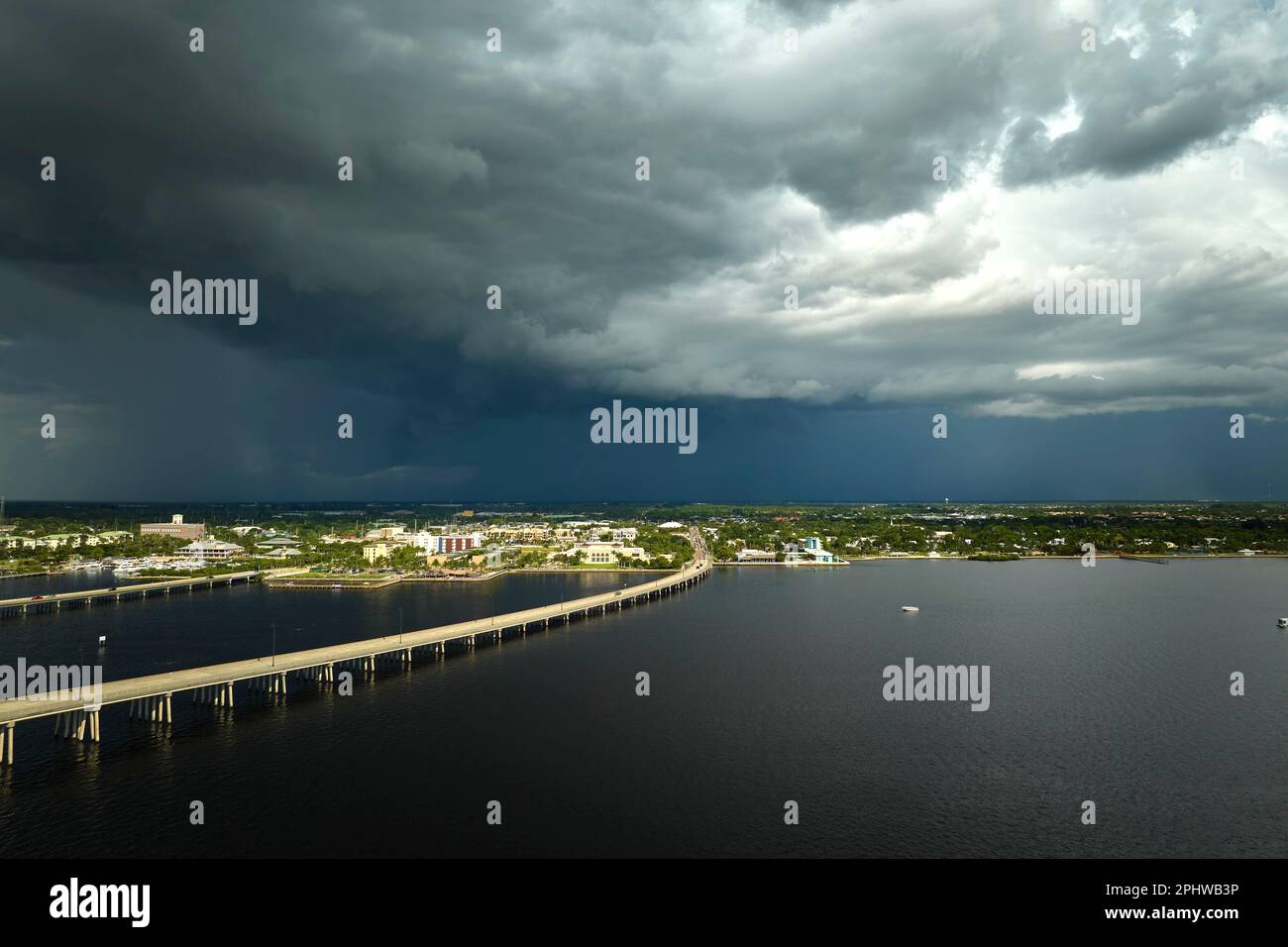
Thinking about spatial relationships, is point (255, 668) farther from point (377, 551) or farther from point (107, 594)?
point (377, 551)

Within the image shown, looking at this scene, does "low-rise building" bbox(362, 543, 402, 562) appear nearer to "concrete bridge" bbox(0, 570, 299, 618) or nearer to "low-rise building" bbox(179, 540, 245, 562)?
"concrete bridge" bbox(0, 570, 299, 618)

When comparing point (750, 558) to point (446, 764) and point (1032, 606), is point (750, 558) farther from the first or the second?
point (446, 764)

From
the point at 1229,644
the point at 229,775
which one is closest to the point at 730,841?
the point at 229,775

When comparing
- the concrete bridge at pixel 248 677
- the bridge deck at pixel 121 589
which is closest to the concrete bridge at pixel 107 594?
the bridge deck at pixel 121 589

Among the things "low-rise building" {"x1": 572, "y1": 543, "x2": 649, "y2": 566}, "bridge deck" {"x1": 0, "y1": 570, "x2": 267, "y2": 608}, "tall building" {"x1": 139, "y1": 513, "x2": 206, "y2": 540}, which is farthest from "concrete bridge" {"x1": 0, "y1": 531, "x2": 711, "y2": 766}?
"tall building" {"x1": 139, "y1": 513, "x2": 206, "y2": 540}

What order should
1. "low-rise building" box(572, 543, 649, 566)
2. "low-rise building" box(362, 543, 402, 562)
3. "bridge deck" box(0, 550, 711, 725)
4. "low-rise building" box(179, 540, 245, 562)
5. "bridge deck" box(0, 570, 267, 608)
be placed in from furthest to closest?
"low-rise building" box(572, 543, 649, 566), "low-rise building" box(362, 543, 402, 562), "low-rise building" box(179, 540, 245, 562), "bridge deck" box(0, 570, 267, 608), "bridge deck" box(0, 550, 711, 725)

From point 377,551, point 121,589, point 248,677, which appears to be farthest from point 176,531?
point 248,677
